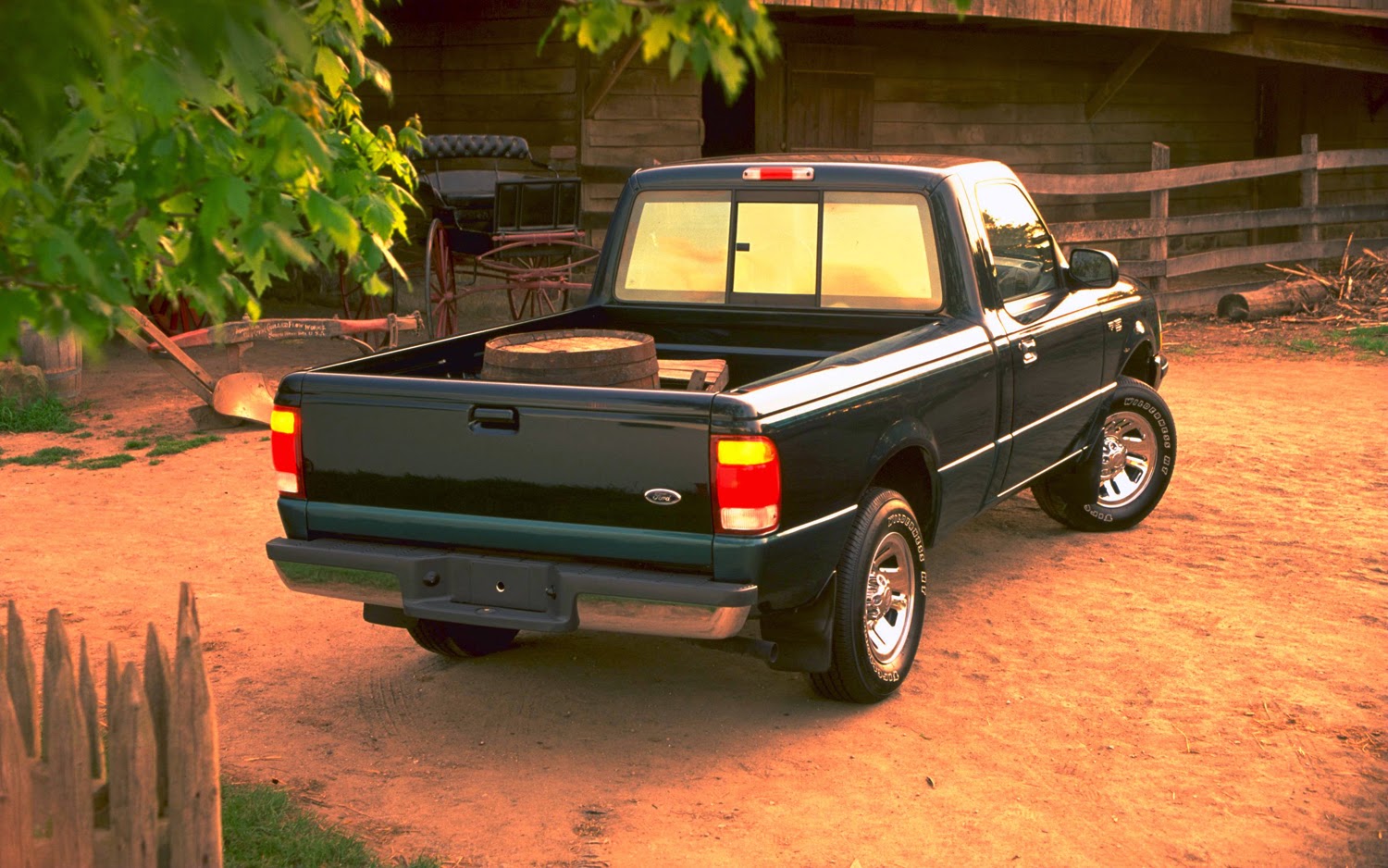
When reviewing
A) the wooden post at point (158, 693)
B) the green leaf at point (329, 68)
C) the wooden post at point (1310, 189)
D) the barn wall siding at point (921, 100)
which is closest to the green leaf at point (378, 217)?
the green leaf at point (329, 68)

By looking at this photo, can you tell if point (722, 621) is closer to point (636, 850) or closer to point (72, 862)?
point (636, 850)

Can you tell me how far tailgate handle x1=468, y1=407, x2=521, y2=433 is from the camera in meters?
4.46

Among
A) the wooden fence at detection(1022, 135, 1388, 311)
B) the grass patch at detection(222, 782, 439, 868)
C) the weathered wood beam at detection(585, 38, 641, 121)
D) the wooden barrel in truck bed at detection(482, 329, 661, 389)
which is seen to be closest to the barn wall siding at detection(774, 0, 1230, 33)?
the weathered wood beam at detection(585, 38, 641, 121)

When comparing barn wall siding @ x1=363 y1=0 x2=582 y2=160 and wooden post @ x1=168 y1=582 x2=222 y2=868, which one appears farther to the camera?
barn wall siding @ x1=363 y1=0 x2=582 y2=160

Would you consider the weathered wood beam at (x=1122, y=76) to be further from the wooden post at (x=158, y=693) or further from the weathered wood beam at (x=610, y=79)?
the wooden post at (x=158, y=693)

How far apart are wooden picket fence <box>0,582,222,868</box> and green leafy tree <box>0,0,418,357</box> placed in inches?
32.1

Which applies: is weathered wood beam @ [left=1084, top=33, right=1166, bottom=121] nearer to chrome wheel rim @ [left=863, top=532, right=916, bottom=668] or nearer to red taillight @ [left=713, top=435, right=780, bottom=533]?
chrome wheel rim @ [left=863, top=532, right=916, bottom=668]

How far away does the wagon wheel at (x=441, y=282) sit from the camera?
483 inches

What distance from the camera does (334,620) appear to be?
623cm

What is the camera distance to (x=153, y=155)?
278 cm

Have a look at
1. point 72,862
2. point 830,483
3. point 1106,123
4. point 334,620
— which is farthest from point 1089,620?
point 1106,123

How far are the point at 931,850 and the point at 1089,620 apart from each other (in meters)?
2.22

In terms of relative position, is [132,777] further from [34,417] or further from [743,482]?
[34,417]

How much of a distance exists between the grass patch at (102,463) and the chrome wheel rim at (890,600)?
18.9ft
